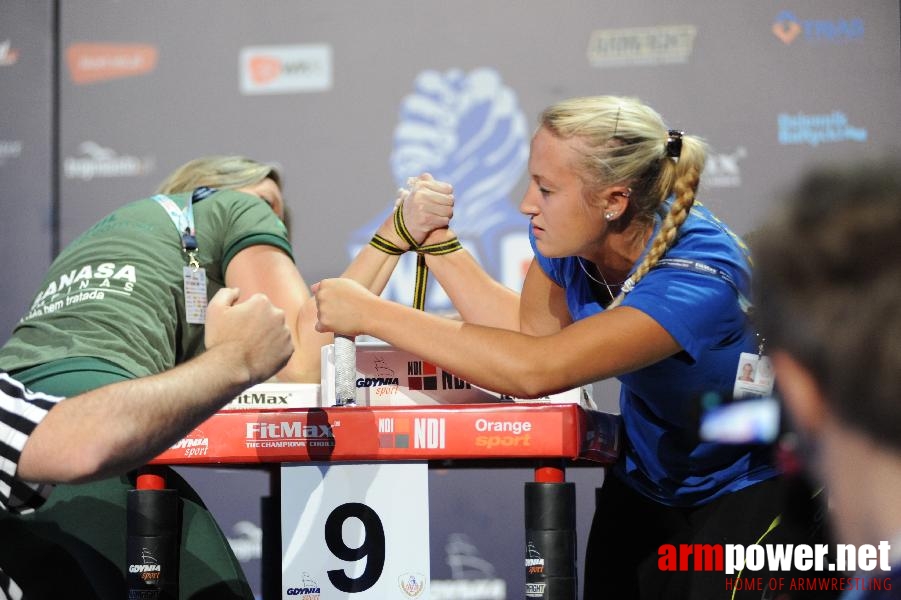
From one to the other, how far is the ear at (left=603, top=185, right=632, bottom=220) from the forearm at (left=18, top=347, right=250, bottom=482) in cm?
76

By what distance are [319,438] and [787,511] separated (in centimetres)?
79

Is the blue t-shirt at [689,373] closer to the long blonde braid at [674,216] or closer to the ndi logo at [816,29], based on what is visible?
the long blonde braid at [674,216]

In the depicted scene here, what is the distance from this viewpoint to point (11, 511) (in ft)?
5.05

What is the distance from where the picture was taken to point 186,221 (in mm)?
2141

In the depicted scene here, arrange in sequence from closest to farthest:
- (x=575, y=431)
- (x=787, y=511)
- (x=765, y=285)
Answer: (x=765, y=285), (x=575, y=431), (x=787, y=511)

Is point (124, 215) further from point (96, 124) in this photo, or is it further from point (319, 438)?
point (96, 124)

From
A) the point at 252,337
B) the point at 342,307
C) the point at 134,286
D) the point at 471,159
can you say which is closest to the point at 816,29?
the point at 471,159

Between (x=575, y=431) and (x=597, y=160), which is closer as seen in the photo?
(x=575, y=431)

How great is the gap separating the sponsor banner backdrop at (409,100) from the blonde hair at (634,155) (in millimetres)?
1999

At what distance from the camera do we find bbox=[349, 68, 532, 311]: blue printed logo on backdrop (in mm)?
3887

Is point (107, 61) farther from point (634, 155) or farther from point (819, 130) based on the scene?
point (634, 155)

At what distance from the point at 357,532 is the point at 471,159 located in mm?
2551

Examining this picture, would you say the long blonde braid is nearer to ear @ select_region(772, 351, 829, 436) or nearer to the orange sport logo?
ear @ select_region(772, 351, 829, 436)

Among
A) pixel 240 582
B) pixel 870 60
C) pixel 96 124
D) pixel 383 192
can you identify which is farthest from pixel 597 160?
pixel 96 124
